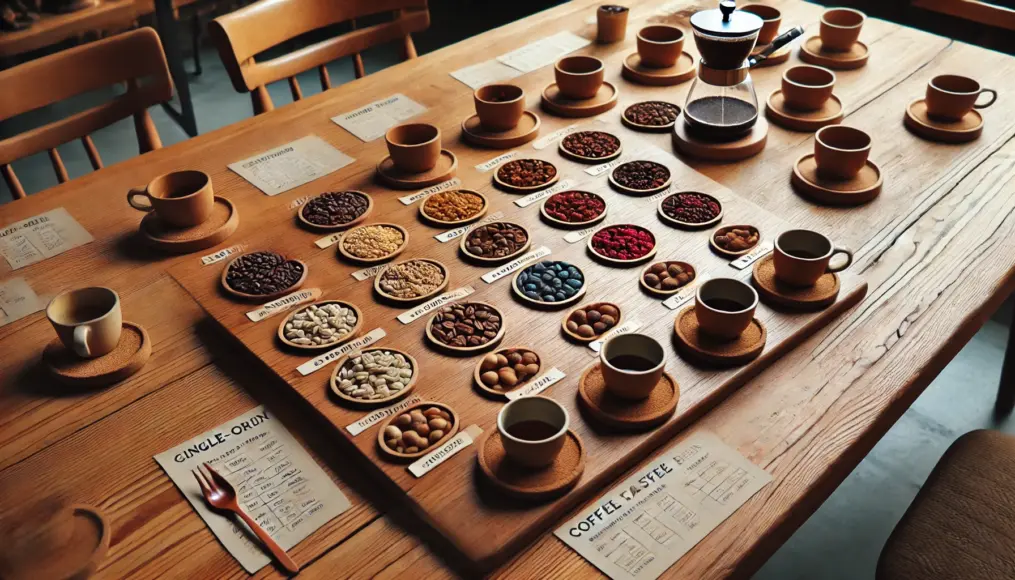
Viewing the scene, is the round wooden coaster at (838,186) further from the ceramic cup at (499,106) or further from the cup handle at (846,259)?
the ceramic cup at (499,106)

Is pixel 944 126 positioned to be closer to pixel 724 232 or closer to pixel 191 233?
pixel 724 232

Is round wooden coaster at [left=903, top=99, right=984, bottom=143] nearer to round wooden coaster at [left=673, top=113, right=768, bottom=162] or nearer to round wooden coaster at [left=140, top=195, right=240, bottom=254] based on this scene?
round wooden coaster at [left=673, top=113, right=768, bottom=162]

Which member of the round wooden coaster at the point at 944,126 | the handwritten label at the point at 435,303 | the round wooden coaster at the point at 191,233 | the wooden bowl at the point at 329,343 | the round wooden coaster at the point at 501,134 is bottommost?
the round wooden coaster at the point at 944,126

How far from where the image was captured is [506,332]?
4.84ft

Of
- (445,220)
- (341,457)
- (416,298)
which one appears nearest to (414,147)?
(445,220)

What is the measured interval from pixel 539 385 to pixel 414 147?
709mm

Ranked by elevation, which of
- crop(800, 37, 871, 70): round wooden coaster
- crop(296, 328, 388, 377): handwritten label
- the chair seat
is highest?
crop(296, 328, 388, 377): handwritten label

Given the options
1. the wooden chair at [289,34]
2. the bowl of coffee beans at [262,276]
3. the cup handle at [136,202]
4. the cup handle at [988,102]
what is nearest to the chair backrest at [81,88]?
the wooden chair at [289,34]

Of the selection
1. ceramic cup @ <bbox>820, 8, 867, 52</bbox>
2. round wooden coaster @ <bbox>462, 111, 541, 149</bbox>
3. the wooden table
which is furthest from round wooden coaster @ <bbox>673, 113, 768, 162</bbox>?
ceramic cup @ <bbox>820, 8, 867, 52</bbox>

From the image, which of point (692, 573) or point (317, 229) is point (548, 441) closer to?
point (692, 573)

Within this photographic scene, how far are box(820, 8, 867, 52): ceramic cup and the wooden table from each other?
4.3 inches

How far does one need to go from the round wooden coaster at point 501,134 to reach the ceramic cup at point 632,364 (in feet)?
2.54

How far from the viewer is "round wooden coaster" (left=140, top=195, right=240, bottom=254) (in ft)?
5.60

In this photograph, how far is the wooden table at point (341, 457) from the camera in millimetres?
1165
